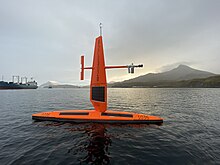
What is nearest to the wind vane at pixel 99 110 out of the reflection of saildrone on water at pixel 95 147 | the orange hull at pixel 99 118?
the orange hull at pixel 99 118

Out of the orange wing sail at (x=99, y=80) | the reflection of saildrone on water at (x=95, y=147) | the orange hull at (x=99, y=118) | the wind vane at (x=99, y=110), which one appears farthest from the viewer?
the orange hull at (x=99, y=118)

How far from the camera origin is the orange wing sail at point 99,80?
1456cm

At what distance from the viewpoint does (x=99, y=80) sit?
14836 mm

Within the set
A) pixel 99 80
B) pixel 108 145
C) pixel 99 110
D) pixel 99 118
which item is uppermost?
pixel 99 80

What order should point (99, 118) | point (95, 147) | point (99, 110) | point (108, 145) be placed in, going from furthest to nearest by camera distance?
point (99, 110), point (99, 118), point (108, 145), point (95, 147)

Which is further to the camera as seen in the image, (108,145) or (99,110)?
(99,110)

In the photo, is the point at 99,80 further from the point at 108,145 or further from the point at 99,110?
the point at 108,145

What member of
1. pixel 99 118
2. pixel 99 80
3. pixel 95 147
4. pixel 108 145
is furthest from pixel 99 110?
pixel 95 147

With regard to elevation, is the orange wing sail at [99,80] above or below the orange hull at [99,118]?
above

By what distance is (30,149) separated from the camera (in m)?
9.12

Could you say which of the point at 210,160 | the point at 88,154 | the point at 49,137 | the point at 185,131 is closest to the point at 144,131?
the point at 185,131

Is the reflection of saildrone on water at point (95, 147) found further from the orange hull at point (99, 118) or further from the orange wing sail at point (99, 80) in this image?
the orange wing sail at point (99, 80)

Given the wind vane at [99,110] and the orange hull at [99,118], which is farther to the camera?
the orange hull at [99,118]

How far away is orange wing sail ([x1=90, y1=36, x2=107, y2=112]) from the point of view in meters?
14.6
